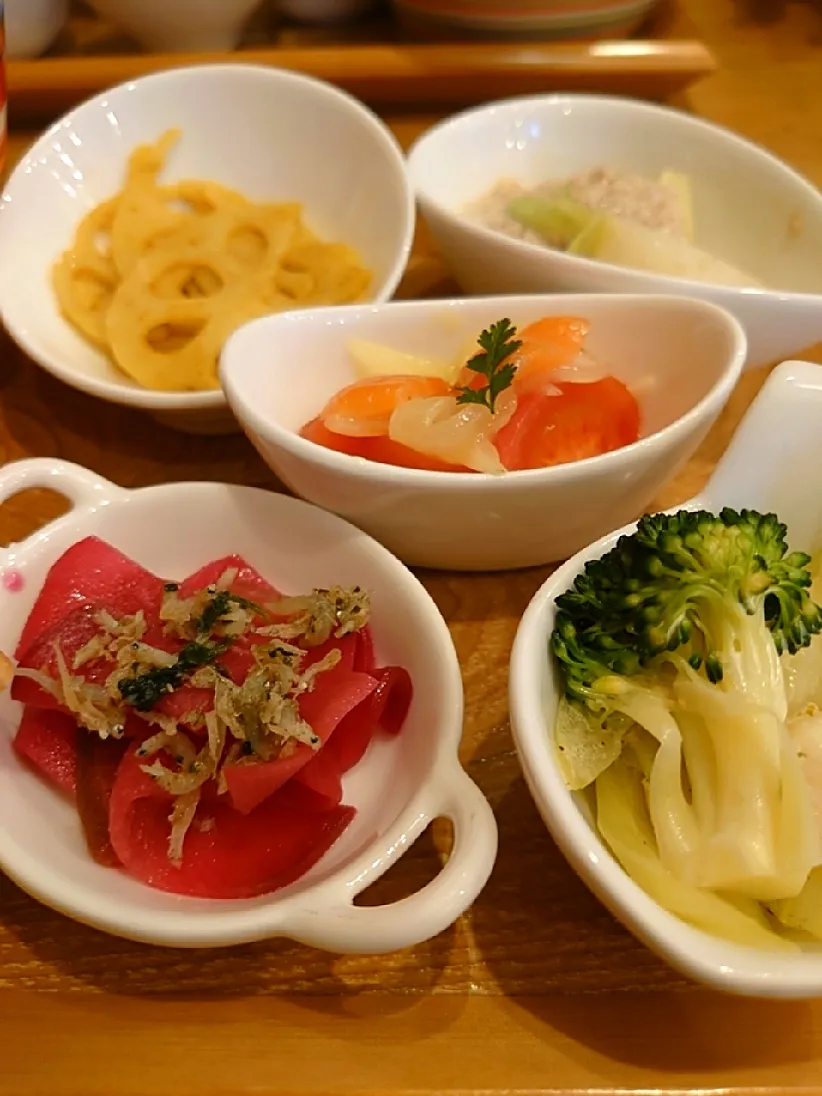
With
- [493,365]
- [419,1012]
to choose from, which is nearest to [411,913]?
[419,1012]

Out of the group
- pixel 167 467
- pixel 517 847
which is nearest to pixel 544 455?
pixel 517 847

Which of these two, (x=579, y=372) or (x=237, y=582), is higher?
A: (x=579, y=372)

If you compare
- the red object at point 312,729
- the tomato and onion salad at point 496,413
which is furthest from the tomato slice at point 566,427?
the red object at point 312,729

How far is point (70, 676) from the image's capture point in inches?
38.6

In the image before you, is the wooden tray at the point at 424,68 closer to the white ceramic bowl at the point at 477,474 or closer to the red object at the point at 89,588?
the white ceramic bowl at the point at 477,474

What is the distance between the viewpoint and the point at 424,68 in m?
1.86

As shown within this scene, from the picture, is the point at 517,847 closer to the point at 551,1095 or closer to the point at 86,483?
the point at 551,1095

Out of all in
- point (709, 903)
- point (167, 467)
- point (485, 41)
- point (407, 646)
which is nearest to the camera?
point (709, 903)

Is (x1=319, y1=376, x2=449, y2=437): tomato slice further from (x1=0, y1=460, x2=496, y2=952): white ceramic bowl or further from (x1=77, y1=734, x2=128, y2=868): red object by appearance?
(x1=77, y1=734, x2=128, y2=868): red object

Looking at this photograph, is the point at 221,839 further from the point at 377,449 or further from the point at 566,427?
the point at 566,427

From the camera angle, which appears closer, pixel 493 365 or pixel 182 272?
pixel 493 365

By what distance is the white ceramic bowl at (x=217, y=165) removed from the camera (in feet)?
4.82

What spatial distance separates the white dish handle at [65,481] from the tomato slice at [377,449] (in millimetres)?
241

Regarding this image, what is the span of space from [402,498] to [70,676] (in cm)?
39
